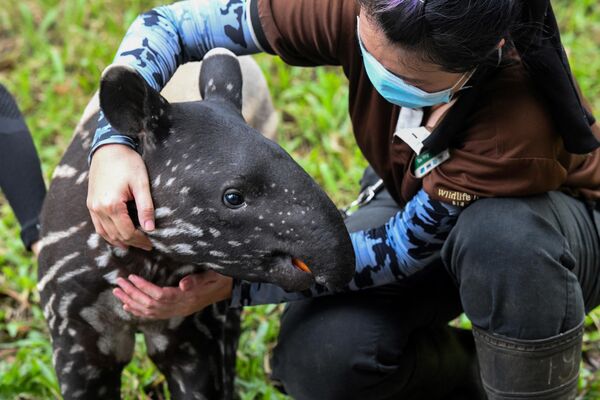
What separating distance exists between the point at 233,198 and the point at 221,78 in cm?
48

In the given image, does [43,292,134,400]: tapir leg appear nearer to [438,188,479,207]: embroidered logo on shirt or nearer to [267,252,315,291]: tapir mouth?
[267,252,315,291]: tapir mouth

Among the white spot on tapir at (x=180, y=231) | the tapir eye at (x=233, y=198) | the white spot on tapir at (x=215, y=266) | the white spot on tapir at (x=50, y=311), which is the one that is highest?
the tapir eye at (x=233, y=198)

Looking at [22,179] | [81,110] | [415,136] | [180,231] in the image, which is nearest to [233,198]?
[180,231]

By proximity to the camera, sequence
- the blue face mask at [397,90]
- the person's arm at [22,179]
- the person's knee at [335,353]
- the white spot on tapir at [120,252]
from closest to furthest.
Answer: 1. the blue face mask at [397,90]
2. the white spot on tapir at [120,252]
3. the person's knee at [335,353]
4. the person's arm at [22,179]

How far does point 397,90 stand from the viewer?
2506mm

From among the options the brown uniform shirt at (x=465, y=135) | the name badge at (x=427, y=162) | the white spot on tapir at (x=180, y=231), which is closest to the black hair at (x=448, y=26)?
the brown uniform shirt at (x=465, y=135)

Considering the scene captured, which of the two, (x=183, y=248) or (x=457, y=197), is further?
(x=457, y=197)

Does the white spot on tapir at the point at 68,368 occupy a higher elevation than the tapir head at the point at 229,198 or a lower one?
lower

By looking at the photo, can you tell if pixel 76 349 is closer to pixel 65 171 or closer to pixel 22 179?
pixel 65 171

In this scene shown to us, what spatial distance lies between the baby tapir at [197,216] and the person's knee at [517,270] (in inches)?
18.3

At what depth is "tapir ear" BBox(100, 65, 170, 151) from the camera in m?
2.26

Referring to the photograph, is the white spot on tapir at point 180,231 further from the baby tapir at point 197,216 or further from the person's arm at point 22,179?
the person's arm at point 22,179

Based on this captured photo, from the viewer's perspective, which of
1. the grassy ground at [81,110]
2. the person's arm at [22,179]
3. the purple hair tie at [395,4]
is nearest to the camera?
the purple hair tie at [395,4]

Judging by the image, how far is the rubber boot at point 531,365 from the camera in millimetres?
2635
